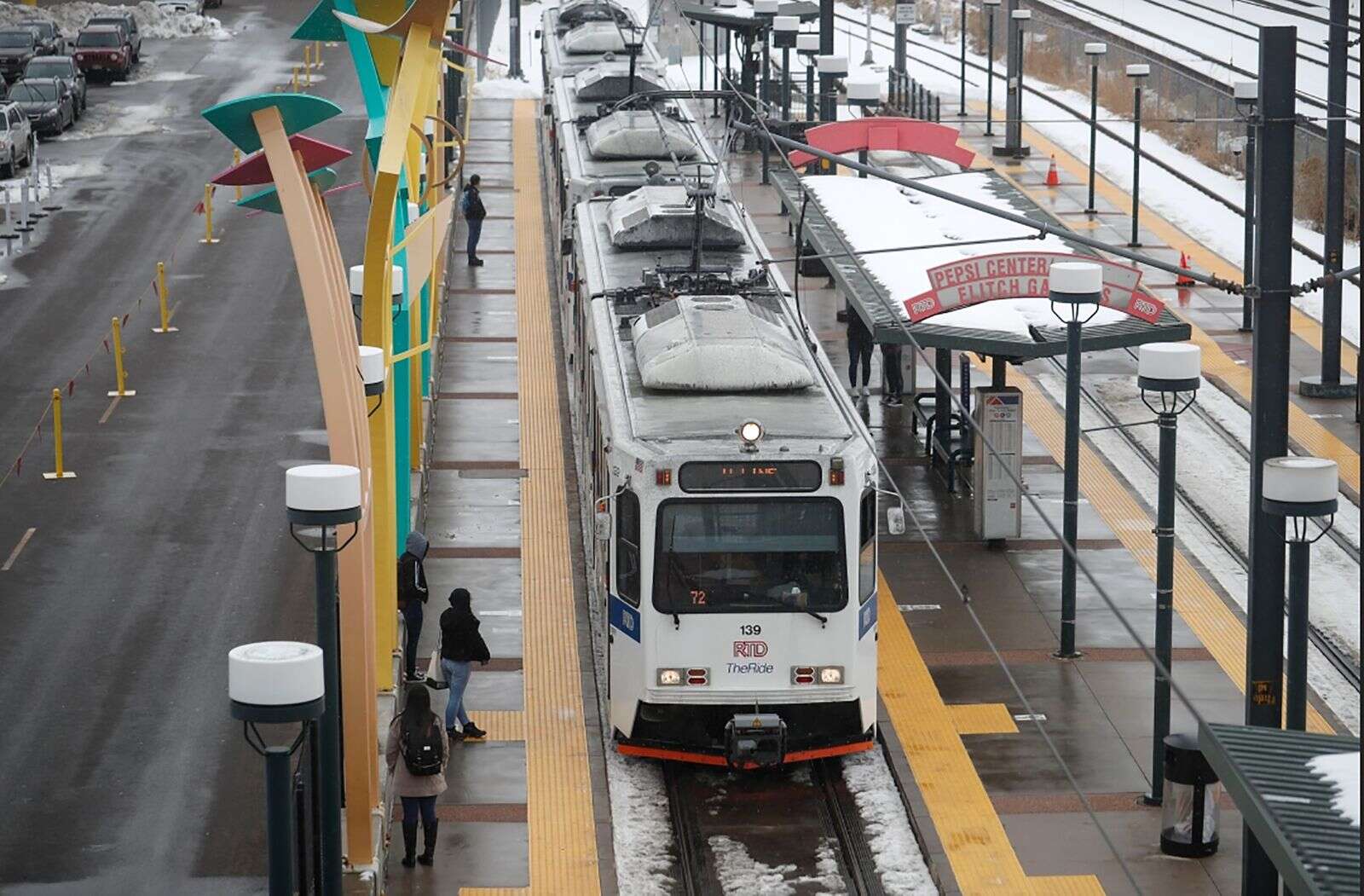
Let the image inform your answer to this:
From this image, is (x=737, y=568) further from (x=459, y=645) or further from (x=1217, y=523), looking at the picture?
(x=1217, y=523)

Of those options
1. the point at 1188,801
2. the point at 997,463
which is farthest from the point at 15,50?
the point at 1188,801

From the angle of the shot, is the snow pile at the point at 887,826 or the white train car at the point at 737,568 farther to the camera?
the white train car at the point at 737,568

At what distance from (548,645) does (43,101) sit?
32.4 metres

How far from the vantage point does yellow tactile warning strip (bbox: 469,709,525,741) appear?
17.9 m

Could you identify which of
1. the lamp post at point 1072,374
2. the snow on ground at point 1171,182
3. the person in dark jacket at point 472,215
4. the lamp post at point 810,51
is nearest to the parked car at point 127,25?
the lamp post at point 810,51

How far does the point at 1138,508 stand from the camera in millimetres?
24219

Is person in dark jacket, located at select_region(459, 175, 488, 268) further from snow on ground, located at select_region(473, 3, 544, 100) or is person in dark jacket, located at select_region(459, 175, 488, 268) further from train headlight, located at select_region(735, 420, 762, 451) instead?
train headlight, located at select_region(735, 420, 762, 451)

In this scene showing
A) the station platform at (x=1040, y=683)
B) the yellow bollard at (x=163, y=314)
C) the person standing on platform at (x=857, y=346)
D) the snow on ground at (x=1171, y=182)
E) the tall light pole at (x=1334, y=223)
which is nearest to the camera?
the station platform at (x=1040, y=683)

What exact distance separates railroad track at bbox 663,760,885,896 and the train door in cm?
75

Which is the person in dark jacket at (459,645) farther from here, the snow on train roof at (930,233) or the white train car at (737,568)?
the snow on train roof at (930,233)

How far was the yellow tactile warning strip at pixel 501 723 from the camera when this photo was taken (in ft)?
58.7

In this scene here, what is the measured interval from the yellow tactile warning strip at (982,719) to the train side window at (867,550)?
2.03m

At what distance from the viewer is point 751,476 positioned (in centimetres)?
1602

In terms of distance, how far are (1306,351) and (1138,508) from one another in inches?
334
